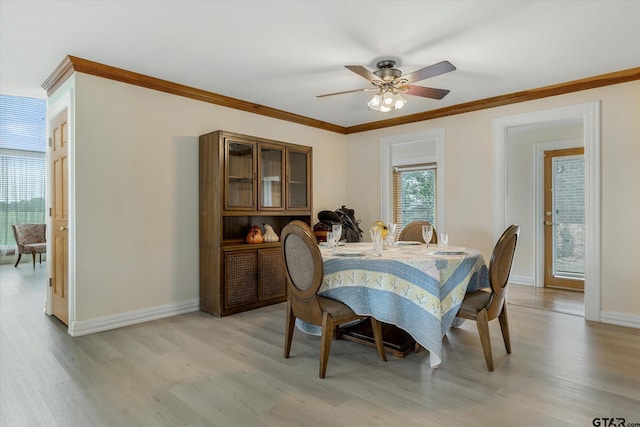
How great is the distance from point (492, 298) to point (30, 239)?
8.12 meters

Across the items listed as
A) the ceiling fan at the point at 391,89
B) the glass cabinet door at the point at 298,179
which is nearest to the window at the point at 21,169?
the glass cabinet door at the point at 298,179

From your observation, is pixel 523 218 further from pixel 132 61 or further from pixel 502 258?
pixel 132 61

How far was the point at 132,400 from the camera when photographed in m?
2.04

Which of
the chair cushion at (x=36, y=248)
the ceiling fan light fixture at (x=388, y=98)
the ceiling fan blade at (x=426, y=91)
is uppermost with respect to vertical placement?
the ceiling fan blade at (x=426, y=91)

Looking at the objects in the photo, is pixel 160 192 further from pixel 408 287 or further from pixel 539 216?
pixel 539 216

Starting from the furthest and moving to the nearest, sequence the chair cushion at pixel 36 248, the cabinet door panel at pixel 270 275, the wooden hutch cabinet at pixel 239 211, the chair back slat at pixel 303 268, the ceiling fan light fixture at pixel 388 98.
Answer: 1. the chair cushion at pixel 36 248
2. the cabinet door panel at pixel 270 275
3. the wooden hutch cabinet at pixel 239 211
4. the ceiling fan light fixture at pixel 388 98
5. the chair back slat at pixel 303 268

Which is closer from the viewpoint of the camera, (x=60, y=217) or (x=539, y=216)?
(x=60, y=217)

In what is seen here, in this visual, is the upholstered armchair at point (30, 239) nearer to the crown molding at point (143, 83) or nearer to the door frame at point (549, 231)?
the crown molding at point (143, 83)

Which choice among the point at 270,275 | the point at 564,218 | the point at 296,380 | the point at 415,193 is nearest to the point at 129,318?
the point at 270,275

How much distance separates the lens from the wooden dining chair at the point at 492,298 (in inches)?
92.8

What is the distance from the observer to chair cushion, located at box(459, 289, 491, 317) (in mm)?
2385

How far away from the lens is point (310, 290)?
2383mm

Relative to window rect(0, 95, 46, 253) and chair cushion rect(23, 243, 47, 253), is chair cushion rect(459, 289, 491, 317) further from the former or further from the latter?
window rect(0, 95, 46, 253)

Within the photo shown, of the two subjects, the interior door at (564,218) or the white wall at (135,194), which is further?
the interior door at (564,218)
